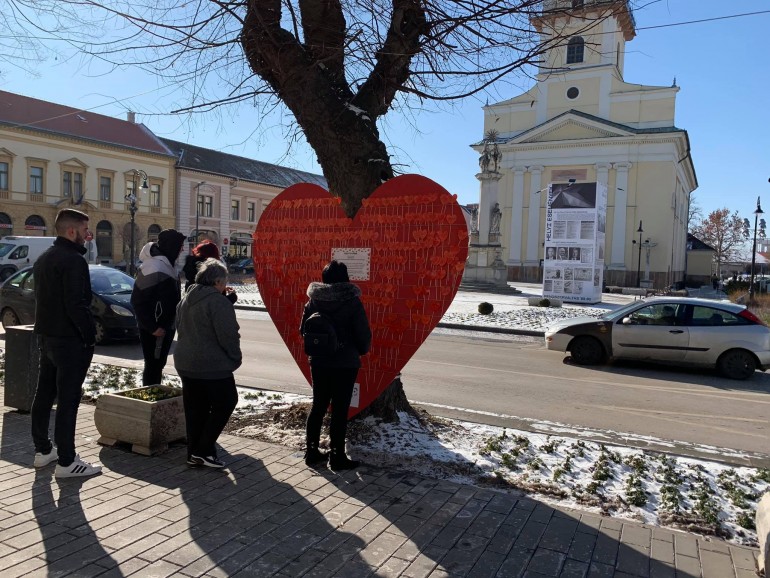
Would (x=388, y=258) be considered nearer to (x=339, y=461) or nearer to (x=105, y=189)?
(x=339, y=461)

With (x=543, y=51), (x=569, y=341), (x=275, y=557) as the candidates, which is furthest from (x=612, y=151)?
(x=275, y=557)

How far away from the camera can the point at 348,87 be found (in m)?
6.30

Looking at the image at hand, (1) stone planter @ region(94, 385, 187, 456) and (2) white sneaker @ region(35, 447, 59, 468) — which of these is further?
(1) stone planter @ region(94, 385, 187, 456)

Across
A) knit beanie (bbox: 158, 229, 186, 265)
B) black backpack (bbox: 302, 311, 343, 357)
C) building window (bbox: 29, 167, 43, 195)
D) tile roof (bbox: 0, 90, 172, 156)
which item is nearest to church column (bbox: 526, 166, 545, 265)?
tile roof (bbox: 0, 90, 172, 156)

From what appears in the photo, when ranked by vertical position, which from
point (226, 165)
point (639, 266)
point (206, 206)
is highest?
point (226, 165)

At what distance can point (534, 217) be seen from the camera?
5666 cm

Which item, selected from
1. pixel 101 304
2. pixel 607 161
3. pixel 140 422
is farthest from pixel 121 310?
pixel 607 161

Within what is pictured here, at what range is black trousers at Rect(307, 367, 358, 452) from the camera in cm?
478

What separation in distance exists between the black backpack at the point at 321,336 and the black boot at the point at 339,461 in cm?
86

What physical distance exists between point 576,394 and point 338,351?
522cm

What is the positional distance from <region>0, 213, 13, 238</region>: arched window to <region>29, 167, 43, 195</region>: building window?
2732 mm

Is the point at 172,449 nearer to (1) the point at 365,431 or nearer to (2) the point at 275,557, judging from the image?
(1) the point at 365,431

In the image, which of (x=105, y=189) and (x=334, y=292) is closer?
(x=334, y=292)

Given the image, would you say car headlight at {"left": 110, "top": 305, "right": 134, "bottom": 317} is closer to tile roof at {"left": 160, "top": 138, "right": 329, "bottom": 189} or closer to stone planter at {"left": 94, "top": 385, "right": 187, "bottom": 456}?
stone planter at {"left": 94, "top": 385, "right": 187, "bottom": 456}
